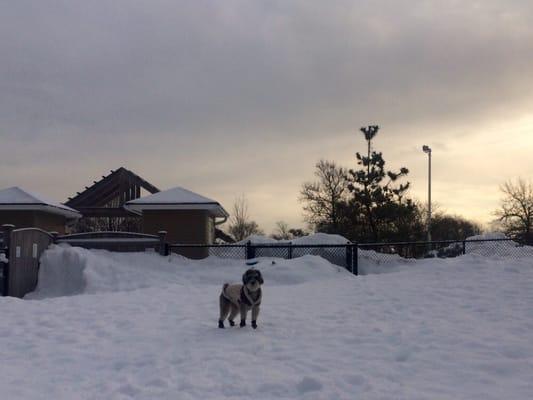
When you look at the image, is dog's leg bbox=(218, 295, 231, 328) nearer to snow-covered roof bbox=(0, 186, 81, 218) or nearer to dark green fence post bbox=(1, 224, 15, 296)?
dark green fence post bbox=(1, 224, 15, 296)

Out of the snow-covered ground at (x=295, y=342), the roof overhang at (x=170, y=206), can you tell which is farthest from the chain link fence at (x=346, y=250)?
the roof overhang at (x=170, y=206)

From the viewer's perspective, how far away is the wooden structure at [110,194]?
1213 inches

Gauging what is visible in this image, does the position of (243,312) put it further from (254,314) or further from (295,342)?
(295,342)

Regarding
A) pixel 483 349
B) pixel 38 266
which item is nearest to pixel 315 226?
pixel 38 266

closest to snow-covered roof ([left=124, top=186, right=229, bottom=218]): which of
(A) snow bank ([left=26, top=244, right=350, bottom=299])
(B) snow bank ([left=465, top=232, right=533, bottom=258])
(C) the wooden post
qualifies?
(C) the wooden post

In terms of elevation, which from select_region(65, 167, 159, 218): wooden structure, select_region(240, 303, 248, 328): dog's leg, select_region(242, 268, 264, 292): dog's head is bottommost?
select_region(240, 303, 248, 328): dog's leg

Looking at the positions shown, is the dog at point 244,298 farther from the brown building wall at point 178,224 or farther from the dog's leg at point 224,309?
the brown building wall at point 178,224

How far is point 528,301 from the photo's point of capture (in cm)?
1068

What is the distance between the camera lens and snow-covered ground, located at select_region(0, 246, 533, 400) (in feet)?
19.9

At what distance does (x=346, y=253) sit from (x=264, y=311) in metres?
7.79

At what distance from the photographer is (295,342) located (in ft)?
26.5

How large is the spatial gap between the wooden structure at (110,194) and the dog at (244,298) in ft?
71.0

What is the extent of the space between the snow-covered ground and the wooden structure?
16.0 meters

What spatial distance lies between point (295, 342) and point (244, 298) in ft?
4.08
